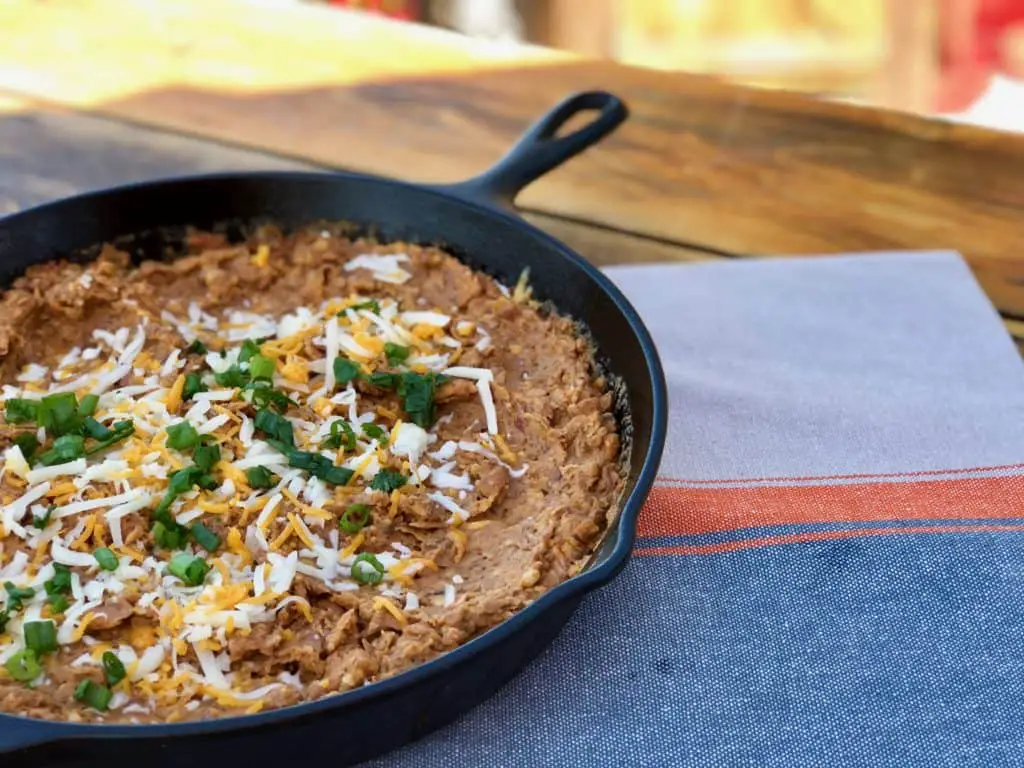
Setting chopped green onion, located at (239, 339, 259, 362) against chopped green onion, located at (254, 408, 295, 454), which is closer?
chopped green onion, located at (254, 408, 295, 454)

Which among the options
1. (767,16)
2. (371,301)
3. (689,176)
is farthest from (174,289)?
(767,16)

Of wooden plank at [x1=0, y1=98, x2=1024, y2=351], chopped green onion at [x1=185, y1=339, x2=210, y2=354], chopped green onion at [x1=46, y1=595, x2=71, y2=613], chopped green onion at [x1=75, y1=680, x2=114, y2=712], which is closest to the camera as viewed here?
chopped green onion at [x1=75, y1=680, x2=114, y2=712]

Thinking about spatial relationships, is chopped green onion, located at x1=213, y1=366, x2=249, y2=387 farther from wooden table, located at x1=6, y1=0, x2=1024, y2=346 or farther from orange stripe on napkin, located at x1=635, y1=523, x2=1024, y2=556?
wooden table, located at x1=6, y1=0, x2=1024, y2=346

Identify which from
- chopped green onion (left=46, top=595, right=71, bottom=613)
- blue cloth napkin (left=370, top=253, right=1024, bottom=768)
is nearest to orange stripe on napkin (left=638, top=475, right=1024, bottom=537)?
blue cloth napkin (left=370, top=253, right=1024, bottom=768)

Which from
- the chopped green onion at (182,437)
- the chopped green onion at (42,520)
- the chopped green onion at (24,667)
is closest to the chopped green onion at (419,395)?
the chopped green onion at (182,437)

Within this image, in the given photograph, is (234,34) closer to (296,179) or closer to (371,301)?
(296,179)
